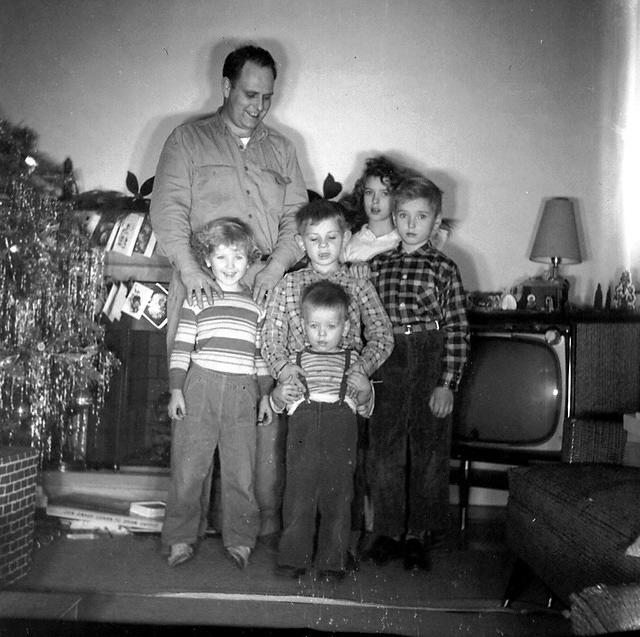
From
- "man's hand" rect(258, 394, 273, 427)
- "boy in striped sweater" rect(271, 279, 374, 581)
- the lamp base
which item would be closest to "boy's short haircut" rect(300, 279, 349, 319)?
"boy in striped sweater" rect(271, 279, 374, 581)

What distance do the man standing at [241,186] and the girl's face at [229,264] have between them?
2.9 inches

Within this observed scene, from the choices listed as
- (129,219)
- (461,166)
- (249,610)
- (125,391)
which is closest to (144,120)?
(129,219)

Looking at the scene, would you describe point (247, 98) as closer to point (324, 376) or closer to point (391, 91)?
point (391, 91)

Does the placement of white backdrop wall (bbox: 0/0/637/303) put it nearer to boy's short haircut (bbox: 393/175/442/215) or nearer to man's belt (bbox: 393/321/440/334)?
boy's short haircut (bbox: 393/175/442/215)

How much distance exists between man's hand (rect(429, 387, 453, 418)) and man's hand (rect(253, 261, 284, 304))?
585mm

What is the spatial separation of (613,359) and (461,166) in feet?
3.12

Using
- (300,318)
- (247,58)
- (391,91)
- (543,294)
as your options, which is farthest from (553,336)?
(247,58)

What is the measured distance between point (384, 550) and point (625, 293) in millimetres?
1251

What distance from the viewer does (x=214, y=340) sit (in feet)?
6.60

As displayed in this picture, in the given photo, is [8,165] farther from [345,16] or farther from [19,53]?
[345,16]

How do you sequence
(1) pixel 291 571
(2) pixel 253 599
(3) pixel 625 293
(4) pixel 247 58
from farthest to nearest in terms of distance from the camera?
(3) pixel 625 293 → (4) pixel 247 58 → (1) pixel 291 571 → (2) pixel 253 599

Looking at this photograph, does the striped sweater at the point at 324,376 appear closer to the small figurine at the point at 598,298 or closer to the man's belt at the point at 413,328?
Result: the man's belt at the point at 413,328

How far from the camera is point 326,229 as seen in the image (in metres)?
1.99

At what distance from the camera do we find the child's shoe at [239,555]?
6.47 ft
